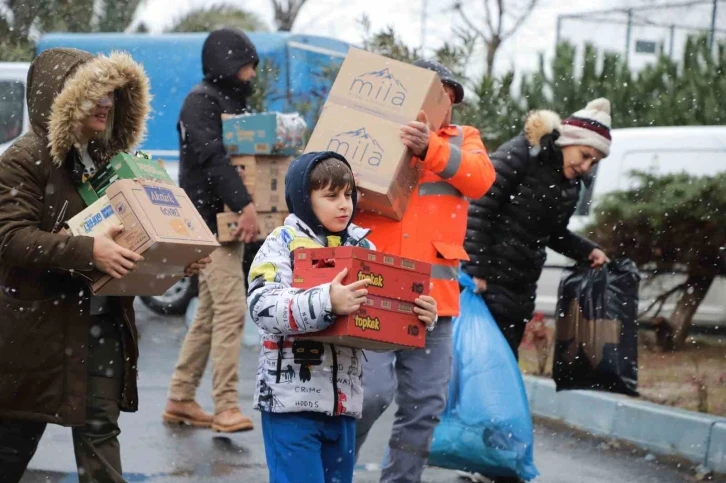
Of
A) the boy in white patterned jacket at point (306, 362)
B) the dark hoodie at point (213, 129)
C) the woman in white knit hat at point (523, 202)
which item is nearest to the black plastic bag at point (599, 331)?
the woman in white knit hat at point (523, 202)

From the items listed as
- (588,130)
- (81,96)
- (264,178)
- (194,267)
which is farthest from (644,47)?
(81,96)

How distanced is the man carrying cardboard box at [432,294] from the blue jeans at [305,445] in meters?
0.83

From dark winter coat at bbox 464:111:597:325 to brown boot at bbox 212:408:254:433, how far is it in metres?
1.59

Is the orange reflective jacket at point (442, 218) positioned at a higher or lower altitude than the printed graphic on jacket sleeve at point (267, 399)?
higher

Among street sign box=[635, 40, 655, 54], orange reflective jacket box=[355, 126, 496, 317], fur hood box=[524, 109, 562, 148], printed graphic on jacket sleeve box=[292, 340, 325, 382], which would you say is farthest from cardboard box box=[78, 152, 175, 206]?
street sign box=[635, 40, 655, 54]

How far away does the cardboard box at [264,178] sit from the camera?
22.3 ft

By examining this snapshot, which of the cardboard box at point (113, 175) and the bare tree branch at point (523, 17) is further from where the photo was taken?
the bare tree branch at point (523, 17)

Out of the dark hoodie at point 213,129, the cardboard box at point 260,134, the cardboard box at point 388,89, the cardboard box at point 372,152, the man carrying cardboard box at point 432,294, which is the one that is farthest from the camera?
the cardboard box at point 260,134

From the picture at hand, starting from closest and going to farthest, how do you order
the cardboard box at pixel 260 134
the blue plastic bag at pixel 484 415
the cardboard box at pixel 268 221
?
the blue plastic bag at pixel 484 415
the cardboard box at pixel 260 134
the cardboard box at pixel 268 221

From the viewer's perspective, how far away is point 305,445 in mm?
3740

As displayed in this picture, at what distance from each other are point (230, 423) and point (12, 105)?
674 centimetres

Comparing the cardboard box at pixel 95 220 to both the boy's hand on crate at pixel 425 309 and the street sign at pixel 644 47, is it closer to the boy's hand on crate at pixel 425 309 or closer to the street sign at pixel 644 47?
the boy's hand on crate at pixel 425 309

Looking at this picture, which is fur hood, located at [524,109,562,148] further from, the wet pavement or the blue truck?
the blue truck

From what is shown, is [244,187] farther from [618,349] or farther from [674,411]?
[674,411]
